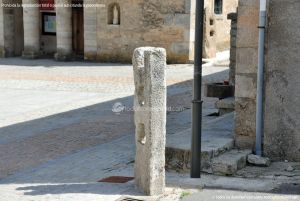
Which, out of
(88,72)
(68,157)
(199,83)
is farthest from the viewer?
(88,72)

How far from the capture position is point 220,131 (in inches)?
376

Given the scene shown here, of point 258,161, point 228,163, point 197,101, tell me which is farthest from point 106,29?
point 197,101

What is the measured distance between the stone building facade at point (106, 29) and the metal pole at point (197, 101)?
52.1 ft

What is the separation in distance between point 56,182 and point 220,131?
302 centimetres

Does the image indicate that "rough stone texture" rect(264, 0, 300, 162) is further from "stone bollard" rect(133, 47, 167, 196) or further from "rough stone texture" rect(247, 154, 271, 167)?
"stone bollard" rect(133, 47, 167, 196)

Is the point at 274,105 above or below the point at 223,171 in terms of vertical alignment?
above

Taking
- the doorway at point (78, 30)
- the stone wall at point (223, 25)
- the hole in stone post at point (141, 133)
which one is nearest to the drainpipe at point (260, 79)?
the hole in stone post at point (141, 133)

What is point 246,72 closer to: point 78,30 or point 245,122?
point 245,122

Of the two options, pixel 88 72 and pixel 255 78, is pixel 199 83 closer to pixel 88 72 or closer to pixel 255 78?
pixel 255 78

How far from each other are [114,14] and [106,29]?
72 centimetres

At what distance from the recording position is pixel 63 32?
2570 centimetres

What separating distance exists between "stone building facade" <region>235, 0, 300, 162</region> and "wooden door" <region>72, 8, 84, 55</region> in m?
18.6

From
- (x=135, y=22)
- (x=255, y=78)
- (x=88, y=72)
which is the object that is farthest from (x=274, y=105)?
(x=135, y=22)

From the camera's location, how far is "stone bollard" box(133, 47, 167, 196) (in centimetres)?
694
